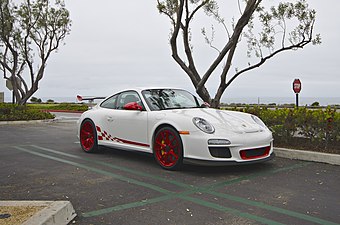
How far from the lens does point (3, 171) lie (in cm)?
547

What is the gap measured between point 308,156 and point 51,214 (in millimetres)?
4662

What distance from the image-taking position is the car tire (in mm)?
7020

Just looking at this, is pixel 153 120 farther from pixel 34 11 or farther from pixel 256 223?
pixel 34 11

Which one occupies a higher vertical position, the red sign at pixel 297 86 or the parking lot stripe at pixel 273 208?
the red sign at pixel 297 86

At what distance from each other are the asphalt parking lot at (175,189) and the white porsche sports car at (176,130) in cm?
28

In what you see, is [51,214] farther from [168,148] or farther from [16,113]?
[16,113]

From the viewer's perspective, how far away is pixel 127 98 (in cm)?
659

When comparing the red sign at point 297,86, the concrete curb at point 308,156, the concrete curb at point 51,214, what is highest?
the red sign at point 297,86

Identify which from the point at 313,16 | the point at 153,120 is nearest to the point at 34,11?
the point at 313,16

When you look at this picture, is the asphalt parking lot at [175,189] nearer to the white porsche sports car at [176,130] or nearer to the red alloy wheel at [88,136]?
the white porsche sports car at [176,130]

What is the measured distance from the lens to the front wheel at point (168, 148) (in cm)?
532

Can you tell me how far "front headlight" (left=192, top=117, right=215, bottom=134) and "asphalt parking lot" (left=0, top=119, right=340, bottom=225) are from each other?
0.67 meters

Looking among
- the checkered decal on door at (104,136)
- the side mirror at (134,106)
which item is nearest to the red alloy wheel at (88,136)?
the checkered decal on door at (104,136)

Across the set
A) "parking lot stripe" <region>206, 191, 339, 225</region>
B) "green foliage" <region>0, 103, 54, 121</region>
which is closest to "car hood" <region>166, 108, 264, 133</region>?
"parking lot stripe" <region>206, 191, 339, 225</region>
